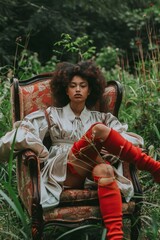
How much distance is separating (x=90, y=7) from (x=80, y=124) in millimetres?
5908

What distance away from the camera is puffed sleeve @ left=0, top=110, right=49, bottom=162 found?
3.79 metres

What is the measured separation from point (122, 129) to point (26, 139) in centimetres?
84

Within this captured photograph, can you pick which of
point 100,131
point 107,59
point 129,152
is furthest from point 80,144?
point 107,59

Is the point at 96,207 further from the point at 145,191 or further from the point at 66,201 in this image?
the point at 145,191

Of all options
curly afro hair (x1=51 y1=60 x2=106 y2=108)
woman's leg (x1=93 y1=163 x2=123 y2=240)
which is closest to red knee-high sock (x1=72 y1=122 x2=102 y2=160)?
woman's leg (x1=93 y1=163 x2=123 y2=240)

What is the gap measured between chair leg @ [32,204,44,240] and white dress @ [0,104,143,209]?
0.06 m

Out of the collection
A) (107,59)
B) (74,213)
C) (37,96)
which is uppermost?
(107,59)

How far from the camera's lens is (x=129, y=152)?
3777 millimetres

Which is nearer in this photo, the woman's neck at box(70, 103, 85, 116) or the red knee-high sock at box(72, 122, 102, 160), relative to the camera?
the red knee-high sock at box(72, 122, 102, 160)

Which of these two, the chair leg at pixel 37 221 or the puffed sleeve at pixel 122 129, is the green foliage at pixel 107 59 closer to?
the puffed sleeve at pixel 122 129

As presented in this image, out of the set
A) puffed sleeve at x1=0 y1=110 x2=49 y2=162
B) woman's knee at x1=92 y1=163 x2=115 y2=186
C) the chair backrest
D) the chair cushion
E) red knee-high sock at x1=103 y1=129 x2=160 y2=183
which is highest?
A: the chair backrest

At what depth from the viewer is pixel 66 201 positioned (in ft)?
12.3

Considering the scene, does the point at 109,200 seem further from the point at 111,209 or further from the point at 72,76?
the point at 72,76

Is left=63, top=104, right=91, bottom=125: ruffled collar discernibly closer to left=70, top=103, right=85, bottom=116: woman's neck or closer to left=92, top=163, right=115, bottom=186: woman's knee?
left=70, top=103, right=85, bottom=116: woman's neck
